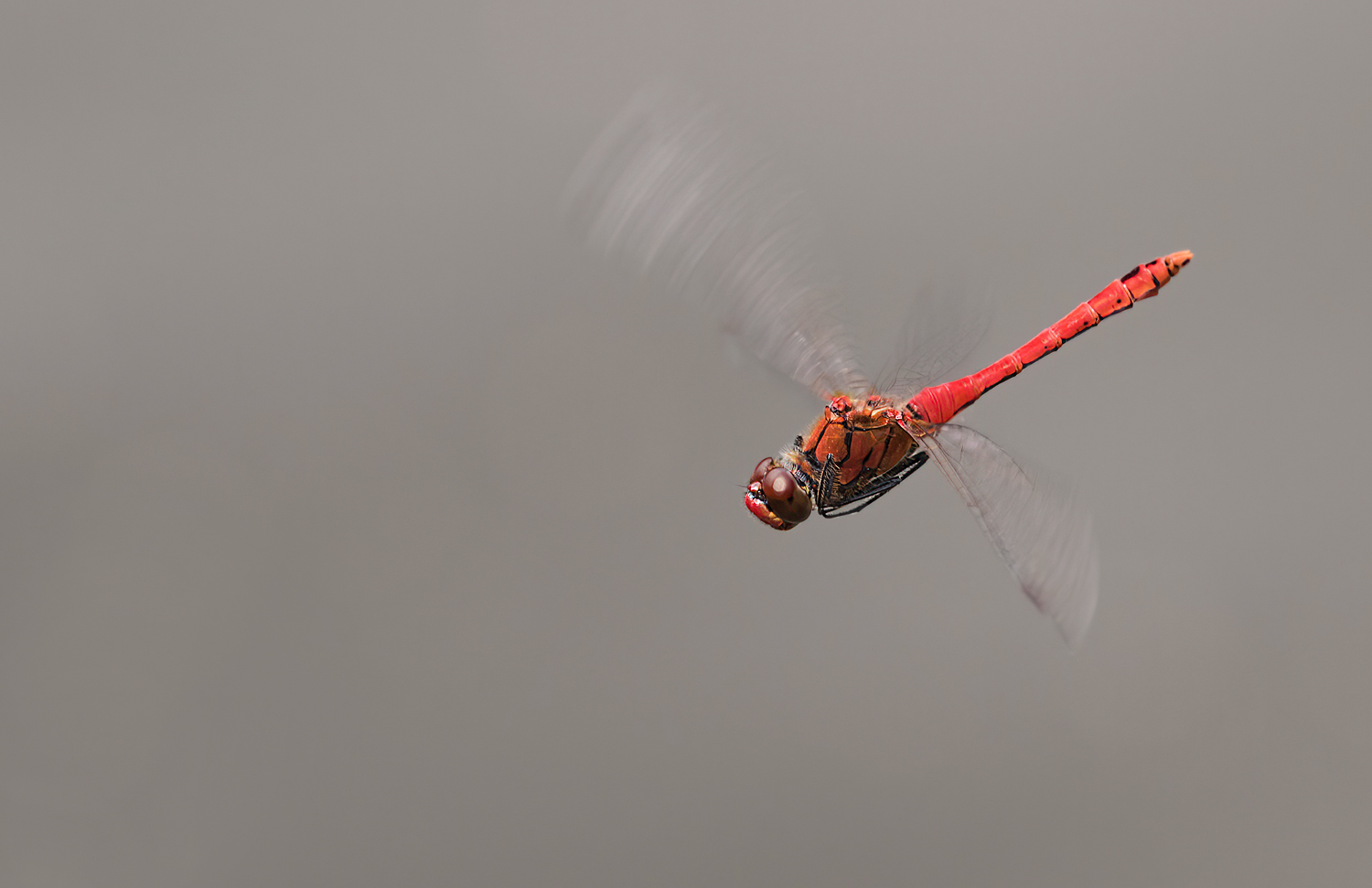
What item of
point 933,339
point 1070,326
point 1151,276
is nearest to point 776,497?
point 933,339

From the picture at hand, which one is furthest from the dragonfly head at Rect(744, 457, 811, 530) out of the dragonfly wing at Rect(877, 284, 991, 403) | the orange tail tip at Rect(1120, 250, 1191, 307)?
the orange tail tip at Rect(1120, 250, 1191, 307)

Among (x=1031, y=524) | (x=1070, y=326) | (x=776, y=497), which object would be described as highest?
(x=1070, y=326)

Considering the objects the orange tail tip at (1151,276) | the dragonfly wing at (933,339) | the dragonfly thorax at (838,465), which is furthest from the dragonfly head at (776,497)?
the orange tail tip at (1151,276)

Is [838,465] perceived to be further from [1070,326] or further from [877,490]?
[1070,326]

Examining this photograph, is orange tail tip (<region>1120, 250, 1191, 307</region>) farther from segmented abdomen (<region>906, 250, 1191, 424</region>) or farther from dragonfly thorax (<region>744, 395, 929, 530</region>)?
dragonfly thorax (<region>744, 395, 929, 530</region>)

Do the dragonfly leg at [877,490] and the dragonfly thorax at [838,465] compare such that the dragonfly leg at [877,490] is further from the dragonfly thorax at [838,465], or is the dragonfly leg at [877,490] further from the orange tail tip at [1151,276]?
the orange tail tip at [1151,276]

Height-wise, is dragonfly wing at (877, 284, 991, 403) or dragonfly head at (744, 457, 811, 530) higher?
dragonfly wing at (877, 284, 991, 403)

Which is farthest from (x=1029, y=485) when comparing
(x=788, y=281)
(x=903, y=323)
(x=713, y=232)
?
(x=713, y=232)
